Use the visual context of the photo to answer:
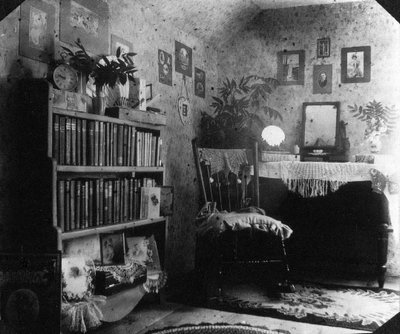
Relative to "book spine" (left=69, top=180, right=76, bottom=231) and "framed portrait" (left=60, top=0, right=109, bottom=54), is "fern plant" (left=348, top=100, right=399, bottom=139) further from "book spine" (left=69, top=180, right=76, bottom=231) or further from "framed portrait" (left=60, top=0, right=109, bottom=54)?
"book spine" (left=69, top=180, right=76, bottom=231)

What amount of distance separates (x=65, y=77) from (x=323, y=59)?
102 inches

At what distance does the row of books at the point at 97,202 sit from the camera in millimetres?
2154

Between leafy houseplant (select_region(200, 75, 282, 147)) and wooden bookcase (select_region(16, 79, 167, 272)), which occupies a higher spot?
leafy houseplant (select_region(200, 75, 282, 147))

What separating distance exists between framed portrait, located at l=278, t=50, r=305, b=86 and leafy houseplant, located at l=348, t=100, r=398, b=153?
659mm

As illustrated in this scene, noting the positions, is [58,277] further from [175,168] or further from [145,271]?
[175,168]

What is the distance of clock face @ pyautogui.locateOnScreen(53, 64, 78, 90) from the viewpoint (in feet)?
7.27

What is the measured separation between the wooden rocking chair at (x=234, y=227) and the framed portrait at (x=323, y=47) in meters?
1.29

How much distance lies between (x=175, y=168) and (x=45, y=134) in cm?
170

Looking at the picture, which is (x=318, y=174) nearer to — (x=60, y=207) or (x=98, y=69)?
(x=98, y=69)

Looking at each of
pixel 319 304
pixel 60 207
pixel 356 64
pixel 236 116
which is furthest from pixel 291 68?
pixel 60 207

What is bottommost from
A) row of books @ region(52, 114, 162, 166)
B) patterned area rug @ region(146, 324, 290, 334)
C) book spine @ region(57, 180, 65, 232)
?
patterned area rug @ region(146, 324, 290, 334)

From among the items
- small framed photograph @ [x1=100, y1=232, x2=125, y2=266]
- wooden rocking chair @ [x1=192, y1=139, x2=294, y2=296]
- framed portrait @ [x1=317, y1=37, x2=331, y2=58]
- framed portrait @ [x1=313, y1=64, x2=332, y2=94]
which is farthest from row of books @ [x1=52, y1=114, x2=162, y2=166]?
framed portrait @ [x1=317, y1=37, x2=331, y2=58]

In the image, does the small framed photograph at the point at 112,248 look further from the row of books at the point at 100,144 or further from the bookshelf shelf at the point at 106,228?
the row of books at the point at 100,144

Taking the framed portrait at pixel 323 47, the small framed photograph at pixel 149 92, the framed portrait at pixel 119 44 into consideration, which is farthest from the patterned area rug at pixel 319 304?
the framed portrait at pixel 323 47
